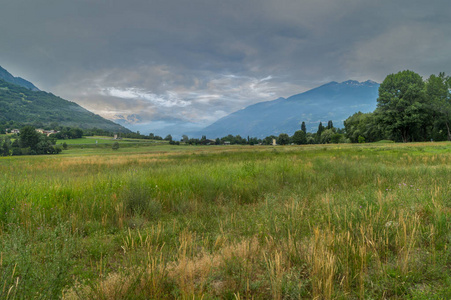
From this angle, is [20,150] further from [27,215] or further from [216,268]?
[216,268]

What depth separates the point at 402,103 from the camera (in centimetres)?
5106

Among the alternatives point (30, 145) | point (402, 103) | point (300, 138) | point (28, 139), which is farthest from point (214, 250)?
point (300, 138)

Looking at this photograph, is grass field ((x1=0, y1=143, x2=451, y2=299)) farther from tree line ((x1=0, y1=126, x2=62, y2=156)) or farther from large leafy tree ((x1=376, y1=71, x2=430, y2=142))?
tree line ((x1=0, y1=126, x2=62, y2=156))

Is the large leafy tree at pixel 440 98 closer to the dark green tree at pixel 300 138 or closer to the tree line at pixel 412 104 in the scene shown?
the tree line at pixel 412 104

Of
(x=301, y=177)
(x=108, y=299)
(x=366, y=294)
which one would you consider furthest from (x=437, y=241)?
(x=301, y=177)

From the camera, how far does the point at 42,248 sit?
3.44 m

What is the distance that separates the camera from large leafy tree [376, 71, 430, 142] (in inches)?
1970

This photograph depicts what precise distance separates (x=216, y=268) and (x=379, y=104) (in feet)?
229

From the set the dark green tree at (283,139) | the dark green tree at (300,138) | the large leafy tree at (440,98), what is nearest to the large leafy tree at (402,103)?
the large leafy tree at (440,98)

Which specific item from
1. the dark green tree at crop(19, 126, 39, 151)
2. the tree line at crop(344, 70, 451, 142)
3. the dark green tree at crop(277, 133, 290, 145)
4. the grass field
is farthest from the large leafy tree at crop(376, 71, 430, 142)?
the dark green tree at crop(19, 126, 39, 151)

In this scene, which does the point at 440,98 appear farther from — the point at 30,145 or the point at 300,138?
the point at 30,145

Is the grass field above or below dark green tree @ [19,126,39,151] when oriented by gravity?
below

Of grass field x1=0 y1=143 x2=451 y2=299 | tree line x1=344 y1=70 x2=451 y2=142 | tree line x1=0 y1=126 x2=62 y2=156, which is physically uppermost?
tree line x1=344 y1=70 x2=451 y2=142

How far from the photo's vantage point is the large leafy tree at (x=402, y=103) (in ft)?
164
